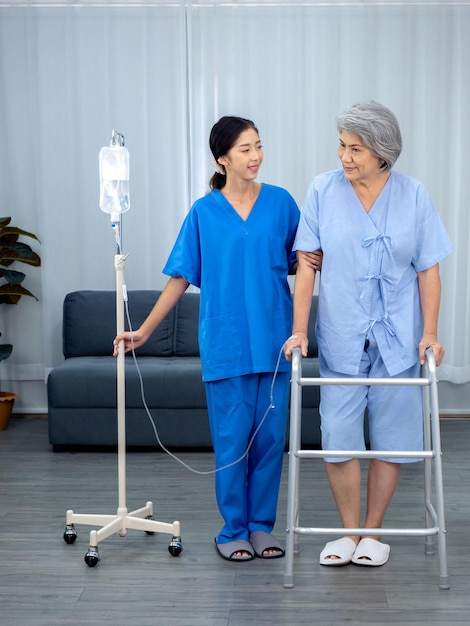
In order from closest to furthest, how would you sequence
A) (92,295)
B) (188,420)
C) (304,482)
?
1. (304,482)
2. (188,420)
3. (92,295)

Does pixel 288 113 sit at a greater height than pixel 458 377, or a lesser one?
greater

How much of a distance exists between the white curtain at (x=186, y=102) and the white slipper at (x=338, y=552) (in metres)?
2.44

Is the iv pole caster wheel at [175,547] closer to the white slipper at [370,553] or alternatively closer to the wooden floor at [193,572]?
the wooden floor at [193,572]

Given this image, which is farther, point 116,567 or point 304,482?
point 304,482

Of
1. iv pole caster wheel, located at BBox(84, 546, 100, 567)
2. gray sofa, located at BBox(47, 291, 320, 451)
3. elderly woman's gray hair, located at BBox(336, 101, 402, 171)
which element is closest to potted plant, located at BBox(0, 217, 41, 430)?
gray sofa, located at BBox(47, 291, 320, 451)

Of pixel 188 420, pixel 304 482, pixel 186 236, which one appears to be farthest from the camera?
pixel 188 420

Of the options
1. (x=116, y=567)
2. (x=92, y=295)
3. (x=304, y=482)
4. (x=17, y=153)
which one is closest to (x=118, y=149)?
(x=116, y=567)

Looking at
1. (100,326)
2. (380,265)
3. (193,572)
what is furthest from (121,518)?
(100,326)

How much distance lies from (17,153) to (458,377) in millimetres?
2729

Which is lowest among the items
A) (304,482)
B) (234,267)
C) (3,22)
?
(304,482)

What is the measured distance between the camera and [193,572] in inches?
117

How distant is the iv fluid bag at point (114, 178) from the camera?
304 centimetres

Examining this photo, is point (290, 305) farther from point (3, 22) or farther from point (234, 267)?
point (3, 22)

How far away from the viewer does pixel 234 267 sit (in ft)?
9.86
